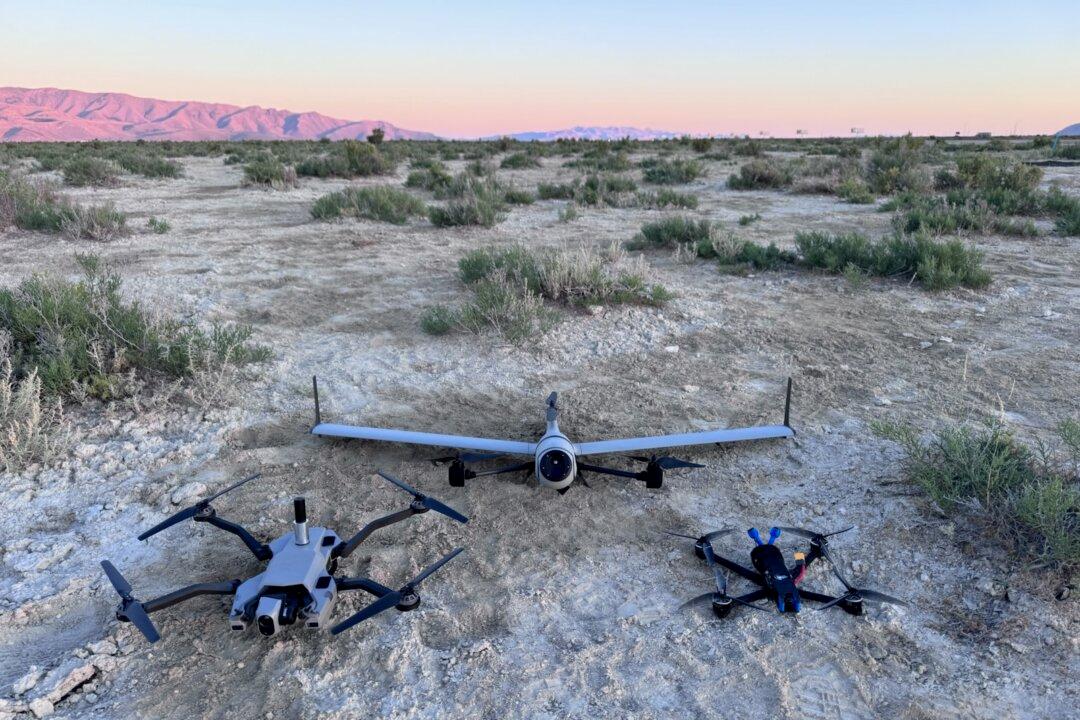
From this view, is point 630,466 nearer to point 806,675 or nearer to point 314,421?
point 806,675

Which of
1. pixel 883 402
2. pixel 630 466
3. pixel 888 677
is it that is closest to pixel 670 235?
pixel 883 402

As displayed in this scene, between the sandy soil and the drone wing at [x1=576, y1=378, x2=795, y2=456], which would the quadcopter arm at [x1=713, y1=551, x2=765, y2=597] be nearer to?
the sandy soil

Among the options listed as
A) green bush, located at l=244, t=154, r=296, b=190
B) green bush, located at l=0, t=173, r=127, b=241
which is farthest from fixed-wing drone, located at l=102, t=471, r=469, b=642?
green bush, located at l=244, t=154, r=296, b=190

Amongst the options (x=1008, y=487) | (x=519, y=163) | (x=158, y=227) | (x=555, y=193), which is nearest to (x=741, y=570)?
(x=1008, y=487)

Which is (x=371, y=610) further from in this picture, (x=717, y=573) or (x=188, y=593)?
(x=717, y=573)

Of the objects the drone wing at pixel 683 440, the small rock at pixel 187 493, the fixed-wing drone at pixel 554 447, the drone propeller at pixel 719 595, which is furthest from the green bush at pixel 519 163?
the drone propeller at pixel 719 595
